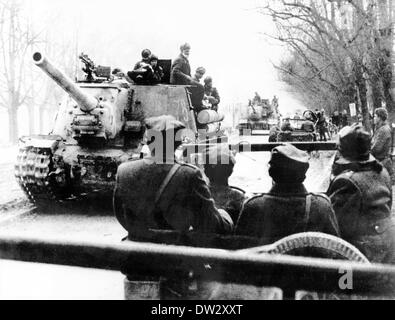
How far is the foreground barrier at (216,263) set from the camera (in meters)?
1.59

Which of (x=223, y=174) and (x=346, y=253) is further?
(x=223, y=174)

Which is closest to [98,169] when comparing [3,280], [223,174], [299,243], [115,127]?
[115,127]

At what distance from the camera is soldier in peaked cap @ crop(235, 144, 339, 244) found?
9.93 feet

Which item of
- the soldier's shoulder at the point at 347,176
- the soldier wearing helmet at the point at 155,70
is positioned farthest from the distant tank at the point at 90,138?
the soldier's shoulder at the point at 347,176

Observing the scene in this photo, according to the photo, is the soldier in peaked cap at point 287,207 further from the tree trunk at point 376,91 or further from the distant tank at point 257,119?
the distant tank at point 257,119

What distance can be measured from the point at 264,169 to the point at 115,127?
23.3 feet

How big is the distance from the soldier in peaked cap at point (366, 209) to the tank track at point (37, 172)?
5966mm

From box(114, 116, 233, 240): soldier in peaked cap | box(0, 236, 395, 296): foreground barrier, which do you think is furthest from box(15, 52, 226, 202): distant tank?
box(0, 236, 395, 296): foreground barrier

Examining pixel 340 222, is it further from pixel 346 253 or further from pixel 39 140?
pixel 39 140

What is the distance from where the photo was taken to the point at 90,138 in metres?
9.11

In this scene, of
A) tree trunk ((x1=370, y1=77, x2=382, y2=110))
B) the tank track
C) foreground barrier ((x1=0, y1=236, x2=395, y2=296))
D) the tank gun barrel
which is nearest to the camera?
foreground barrier ((x1=0, y1=236, x2=395, y2=296))

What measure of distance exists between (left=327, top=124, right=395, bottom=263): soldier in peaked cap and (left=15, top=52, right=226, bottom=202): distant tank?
18.3 feet

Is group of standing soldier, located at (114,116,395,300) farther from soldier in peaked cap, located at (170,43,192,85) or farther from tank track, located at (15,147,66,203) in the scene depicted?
soldier in peaked cap, located at (170,43,192,85)
